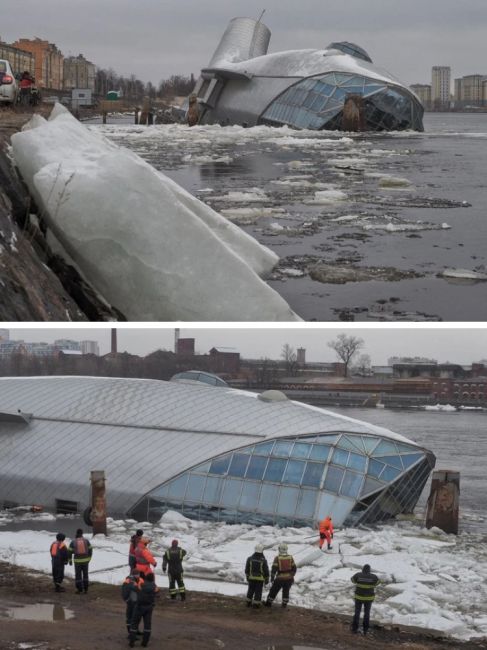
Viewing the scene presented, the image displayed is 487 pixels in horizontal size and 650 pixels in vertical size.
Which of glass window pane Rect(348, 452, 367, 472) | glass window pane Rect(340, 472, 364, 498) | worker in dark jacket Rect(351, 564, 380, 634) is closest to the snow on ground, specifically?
→ worker in dark jacket Rect(351, 564, 380, 634)

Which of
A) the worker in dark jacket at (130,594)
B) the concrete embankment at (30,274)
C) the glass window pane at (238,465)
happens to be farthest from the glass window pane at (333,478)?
the concrete embankment at (30,274)

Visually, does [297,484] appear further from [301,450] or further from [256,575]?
[256,575]

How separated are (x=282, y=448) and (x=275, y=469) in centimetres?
66

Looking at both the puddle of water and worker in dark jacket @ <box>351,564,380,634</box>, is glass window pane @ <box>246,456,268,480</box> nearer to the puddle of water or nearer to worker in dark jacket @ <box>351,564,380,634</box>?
the puddle of water

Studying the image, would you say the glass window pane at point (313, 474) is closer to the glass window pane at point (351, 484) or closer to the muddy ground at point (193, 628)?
the glass window pane at point (351, 484)

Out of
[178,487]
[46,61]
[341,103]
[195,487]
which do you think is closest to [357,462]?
[195,487]

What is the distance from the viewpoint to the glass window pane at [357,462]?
83.0 ft

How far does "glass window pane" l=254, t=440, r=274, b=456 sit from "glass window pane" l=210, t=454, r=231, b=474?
752 millimetres

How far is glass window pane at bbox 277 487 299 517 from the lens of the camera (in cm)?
2452

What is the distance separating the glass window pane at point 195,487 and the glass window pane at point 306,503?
2.66m

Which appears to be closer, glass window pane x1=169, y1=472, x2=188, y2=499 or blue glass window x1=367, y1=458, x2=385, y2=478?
blue glass window x1=367, y1=458, x2=385, y2=478

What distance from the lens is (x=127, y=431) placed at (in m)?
28.5

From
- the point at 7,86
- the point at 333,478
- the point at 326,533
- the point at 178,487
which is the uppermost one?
the point at 7,86

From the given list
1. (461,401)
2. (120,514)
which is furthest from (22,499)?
(461,401)
